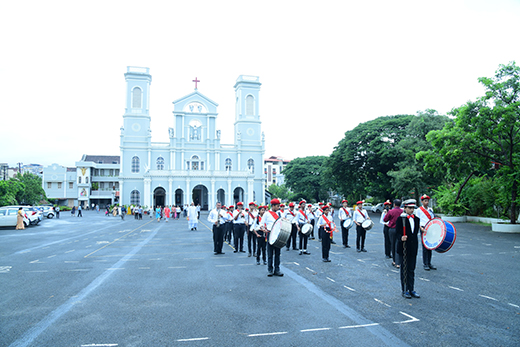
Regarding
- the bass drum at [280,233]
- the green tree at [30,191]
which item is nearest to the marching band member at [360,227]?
the bass drum at [280,233]

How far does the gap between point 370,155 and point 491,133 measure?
58.8ft

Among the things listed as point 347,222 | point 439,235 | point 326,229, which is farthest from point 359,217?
point 439,235

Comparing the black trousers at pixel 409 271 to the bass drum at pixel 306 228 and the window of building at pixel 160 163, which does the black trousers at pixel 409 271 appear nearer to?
the bass drum at pixel 306 228

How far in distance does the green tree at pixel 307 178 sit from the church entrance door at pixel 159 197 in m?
22.1

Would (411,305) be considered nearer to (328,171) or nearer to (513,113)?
(513,113)

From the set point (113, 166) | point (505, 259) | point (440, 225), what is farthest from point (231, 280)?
point (113, 166)

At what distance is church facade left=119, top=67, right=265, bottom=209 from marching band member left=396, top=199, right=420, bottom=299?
39.9 metres

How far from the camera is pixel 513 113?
1432cm

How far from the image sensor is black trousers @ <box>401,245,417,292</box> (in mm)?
5945

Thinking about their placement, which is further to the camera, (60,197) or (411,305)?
(60,197)

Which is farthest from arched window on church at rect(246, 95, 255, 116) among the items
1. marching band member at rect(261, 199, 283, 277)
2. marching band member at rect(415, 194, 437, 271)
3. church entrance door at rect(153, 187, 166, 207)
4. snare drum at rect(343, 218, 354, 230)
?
marching band member at rect(415, 194, 437, 271)

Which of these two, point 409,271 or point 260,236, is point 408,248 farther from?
point 260,236

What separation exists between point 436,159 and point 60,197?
63377 millimetres

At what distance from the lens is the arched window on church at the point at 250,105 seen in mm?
50281
